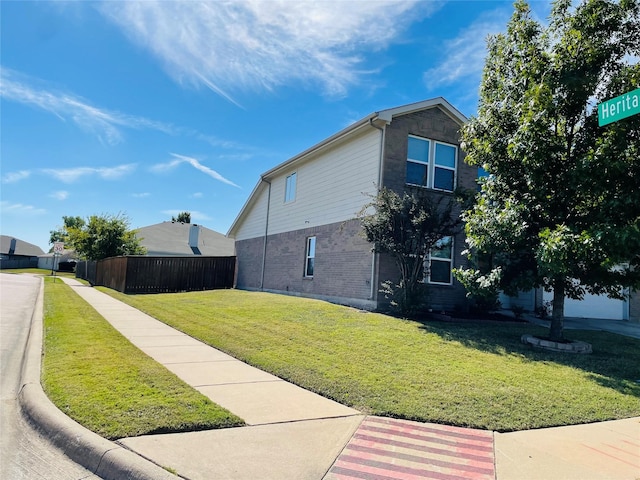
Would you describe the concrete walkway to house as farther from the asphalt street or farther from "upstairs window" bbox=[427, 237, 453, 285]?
"upstairs window" bbox=[427, 237, 453, 285]

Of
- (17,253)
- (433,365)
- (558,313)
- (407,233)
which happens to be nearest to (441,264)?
(407,233)

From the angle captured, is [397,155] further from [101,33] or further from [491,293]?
[101,33]

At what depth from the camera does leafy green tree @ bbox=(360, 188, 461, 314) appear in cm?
1148

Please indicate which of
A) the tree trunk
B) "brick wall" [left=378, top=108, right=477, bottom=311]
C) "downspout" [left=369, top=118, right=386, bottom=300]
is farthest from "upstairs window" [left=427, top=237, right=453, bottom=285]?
the tree trunk

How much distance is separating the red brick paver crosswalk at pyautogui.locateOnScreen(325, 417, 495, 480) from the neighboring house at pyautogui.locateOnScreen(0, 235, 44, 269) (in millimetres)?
→ 73457

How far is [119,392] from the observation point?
4.84m

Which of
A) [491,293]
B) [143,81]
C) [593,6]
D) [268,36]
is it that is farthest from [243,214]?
[593,6]

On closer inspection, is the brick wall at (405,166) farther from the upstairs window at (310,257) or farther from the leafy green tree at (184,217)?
the leafy green tree at (184,217)

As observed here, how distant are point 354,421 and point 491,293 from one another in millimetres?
6111

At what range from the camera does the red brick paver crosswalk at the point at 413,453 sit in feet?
11.1

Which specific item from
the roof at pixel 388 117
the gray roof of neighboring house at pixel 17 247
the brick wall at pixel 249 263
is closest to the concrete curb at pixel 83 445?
the roof at pixel 388 117

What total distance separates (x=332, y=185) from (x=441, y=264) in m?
4.89

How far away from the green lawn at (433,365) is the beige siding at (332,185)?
4.48 meters

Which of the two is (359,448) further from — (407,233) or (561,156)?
(407,233)
